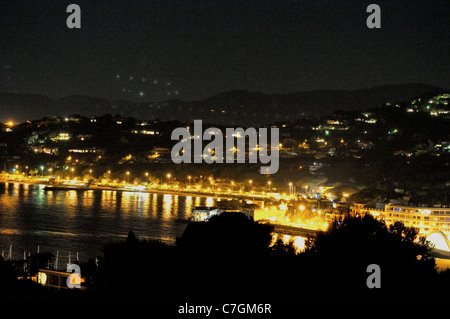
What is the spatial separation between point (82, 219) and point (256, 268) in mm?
14217

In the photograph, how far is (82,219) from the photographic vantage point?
61.5ft

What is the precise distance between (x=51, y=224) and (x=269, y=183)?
56.3 feet

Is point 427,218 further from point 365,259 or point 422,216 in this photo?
point 365,259

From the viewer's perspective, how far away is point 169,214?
21172mm

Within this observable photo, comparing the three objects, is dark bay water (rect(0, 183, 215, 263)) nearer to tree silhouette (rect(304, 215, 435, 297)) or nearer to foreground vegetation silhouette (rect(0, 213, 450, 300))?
foreground vegetation silhouette (rect(0, 213, 450, 300))

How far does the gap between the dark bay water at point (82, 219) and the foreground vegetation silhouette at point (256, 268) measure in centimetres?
546

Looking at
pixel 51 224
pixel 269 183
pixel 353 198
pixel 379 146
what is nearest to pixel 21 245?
pixel 51 224

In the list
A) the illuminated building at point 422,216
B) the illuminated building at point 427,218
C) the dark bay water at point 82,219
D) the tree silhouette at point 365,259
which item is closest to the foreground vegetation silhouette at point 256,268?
the tree silhouette at point 365,259

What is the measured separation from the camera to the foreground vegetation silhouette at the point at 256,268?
4.94m

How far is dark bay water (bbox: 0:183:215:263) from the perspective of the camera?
13594 mm

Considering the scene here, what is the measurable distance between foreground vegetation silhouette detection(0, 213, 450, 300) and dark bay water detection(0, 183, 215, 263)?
17.9 ft

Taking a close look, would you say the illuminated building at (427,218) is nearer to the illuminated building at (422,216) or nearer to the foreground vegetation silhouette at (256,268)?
the illuminated building at (422,216)

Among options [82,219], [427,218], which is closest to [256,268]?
[427,218]
